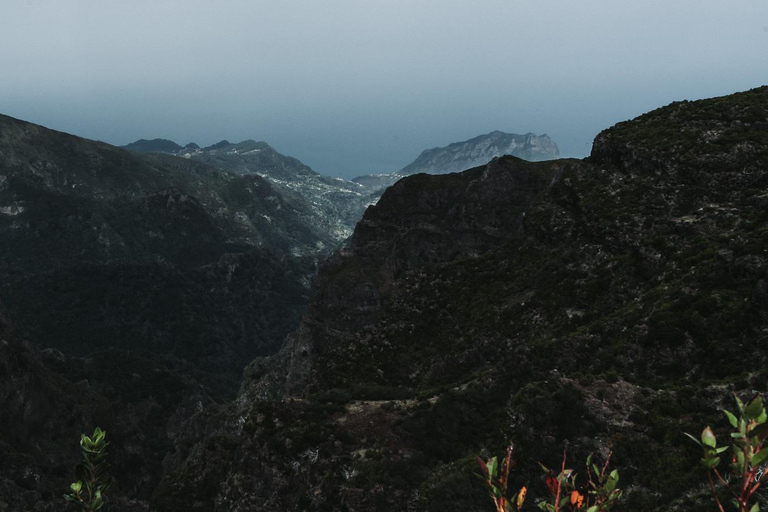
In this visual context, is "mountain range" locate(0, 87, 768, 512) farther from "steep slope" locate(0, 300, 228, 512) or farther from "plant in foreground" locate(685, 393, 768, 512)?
"plant in foreground" locate(685, 393, 768, 512)

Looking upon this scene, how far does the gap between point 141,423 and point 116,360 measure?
3134cm

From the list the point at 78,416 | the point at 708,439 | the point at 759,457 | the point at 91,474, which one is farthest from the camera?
the point at 78,416

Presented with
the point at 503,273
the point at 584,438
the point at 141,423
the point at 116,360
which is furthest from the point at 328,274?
the point at 116,360

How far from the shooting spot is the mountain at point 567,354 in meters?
27.2

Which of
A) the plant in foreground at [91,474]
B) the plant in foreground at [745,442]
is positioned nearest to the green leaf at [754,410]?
the plant in foreground at [745,442]

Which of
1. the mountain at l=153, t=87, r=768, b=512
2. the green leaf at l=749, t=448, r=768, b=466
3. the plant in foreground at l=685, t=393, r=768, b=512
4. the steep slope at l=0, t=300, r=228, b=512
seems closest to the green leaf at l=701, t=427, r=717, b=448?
the plant in foreground at l=685, t=393, r=768, b=512

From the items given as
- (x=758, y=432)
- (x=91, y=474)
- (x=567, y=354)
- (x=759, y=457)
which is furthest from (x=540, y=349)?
(x=759, y=457)

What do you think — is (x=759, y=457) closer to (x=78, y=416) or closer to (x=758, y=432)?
(x=758, y=432)

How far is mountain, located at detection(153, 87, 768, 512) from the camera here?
2717cm

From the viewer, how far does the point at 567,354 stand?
40.1m

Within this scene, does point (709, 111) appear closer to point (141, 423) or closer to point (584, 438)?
point (584, 438)

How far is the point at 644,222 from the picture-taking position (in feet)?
163

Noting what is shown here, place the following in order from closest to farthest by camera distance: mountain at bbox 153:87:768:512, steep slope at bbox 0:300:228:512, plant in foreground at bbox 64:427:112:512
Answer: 1. plant in foreground at bbox 64:427:112:512
2. mountain at bbox 153:87:768:512
3. steep slope at bbox 0:300:228:512

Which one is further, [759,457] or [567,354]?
[567,354]
